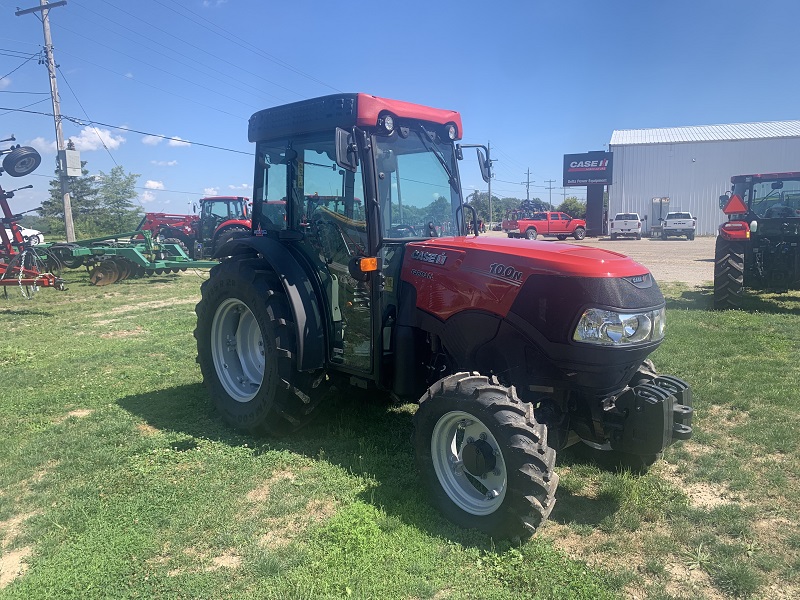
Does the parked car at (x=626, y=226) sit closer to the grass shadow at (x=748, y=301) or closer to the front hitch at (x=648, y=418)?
the grass shadow at (x=748, y=301)

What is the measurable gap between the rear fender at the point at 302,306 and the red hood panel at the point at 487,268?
770mm

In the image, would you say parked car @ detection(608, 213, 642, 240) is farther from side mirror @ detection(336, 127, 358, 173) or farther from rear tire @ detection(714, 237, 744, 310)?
side mirror @ detection(336, 127, 358, 173)

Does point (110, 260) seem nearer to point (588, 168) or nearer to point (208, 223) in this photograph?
point (208, 223)

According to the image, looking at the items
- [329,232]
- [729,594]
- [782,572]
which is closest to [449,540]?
[729,594]

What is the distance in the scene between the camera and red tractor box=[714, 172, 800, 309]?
355 inches

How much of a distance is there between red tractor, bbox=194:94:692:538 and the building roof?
39.3 metres

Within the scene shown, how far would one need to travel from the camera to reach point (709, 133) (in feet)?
130

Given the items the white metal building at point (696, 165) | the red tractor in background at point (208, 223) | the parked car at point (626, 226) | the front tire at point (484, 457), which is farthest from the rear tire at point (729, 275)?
the white metal building at point (696, 165)

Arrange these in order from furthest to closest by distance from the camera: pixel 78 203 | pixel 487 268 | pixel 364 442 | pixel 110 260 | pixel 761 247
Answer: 1. pixel 78 203
2. pixel 110 260
3. pixel 761 247
4. pixel 364 442
5. pixel 487 268

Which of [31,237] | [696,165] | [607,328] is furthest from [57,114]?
[696,165]

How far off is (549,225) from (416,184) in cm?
3013

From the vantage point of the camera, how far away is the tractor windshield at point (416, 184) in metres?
3.81

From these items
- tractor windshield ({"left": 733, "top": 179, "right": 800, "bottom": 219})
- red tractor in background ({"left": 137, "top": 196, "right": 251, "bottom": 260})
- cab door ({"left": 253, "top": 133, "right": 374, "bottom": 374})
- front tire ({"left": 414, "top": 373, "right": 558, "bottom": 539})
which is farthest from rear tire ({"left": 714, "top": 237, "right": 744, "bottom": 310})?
red tractor in background ({"left": 137, "top": 196, "right": 251, "bottom": 260})

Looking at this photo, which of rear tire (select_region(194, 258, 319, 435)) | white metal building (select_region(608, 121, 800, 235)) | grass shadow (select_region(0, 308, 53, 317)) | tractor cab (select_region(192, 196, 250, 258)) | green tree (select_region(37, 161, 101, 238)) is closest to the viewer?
rear tire (select_region(194, 258, 319, 435))
